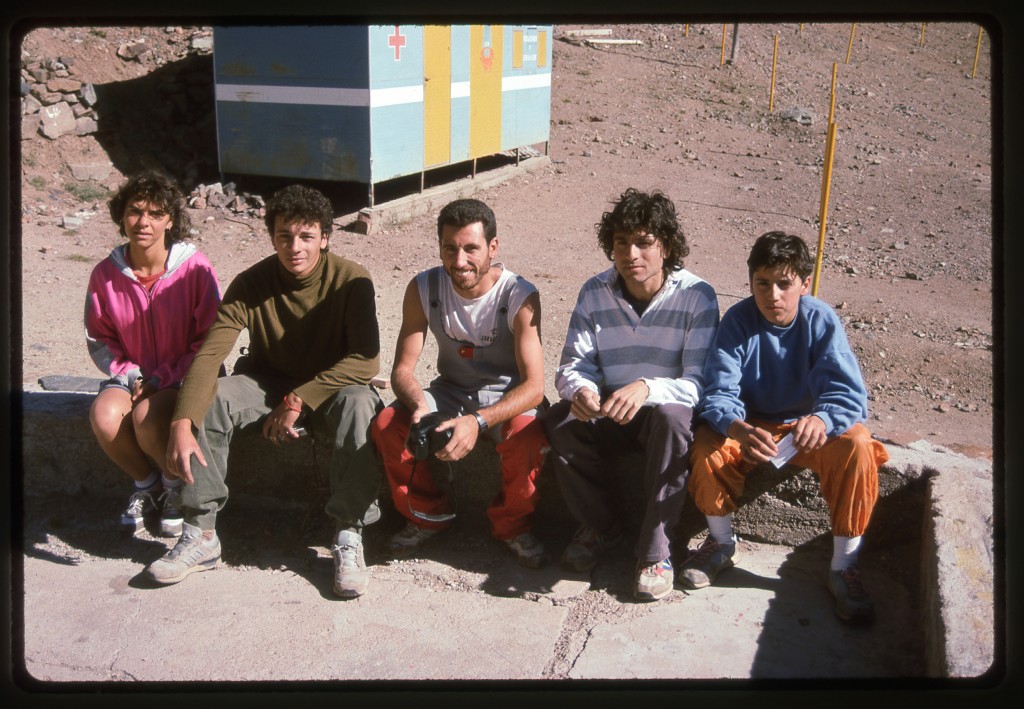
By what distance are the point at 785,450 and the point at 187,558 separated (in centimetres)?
207

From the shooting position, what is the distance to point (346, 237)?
30.2ft

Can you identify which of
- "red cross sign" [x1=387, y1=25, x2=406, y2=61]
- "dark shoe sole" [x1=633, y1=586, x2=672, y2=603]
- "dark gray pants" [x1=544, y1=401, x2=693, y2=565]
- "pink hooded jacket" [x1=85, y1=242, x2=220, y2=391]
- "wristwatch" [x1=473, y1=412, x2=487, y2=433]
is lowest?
"dark shoe sole" [x1=633, y1=586, x2=672, y2=603]


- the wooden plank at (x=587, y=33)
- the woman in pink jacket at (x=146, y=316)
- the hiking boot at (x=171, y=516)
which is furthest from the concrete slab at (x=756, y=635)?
the wooden plank at (x=587, y=33)

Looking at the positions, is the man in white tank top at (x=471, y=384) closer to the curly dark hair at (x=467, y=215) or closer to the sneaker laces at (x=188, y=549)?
the curly dark hair at (x=467, y=215)

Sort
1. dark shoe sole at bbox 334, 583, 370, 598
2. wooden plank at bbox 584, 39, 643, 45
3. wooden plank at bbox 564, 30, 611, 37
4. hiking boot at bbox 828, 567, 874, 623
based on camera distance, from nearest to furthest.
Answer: hiking boot at bbox 828, 567, 874, 623 < dark shoe sole at bbox 334, 583, 370, 598 < wooden plank at bbox 584, 39, 643, 45 < wooden plank at bbox 564, 30, 611, 37

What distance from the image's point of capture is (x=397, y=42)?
31.2ft

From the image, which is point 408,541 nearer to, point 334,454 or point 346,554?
point 346,554

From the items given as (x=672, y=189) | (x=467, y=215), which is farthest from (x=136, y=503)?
(x=672, y=189)

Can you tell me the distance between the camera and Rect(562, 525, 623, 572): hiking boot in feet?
11.1

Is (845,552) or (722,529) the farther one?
(722,529)

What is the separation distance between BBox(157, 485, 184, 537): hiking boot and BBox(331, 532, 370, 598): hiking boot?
682mm

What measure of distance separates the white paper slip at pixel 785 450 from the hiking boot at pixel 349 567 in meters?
1.43

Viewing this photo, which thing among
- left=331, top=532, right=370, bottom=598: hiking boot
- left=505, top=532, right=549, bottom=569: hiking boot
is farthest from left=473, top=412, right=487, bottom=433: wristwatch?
left=331, top=532, right=370, bottom=598: hiking boot

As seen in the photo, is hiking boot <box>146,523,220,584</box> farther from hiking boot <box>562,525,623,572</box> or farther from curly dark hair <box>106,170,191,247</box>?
hiking boot <box>562,525,623,572</box>
